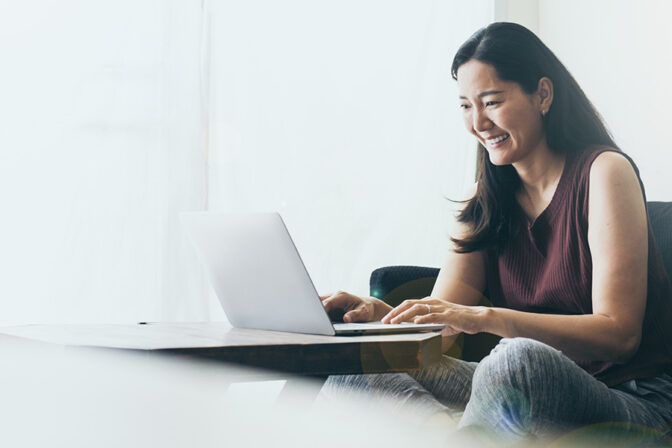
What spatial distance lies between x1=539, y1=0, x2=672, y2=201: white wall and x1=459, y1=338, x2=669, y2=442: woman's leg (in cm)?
155

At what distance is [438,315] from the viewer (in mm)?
1050

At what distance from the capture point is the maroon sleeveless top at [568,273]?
1.25 m

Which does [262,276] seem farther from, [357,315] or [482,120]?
[482,120]

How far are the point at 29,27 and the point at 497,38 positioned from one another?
1.42 meters

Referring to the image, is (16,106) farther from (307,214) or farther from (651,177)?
(651,177)

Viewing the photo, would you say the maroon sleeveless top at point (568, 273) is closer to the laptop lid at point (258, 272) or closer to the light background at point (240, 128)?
the laptop lid at point (258, 272)

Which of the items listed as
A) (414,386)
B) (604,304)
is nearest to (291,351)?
(414,386)

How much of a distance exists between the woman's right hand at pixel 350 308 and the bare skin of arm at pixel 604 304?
150 mm

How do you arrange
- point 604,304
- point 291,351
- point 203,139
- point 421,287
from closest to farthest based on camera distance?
point 291,351 → point 604,304 → point 421,287 → point 203,139

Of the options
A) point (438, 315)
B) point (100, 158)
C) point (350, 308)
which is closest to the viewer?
point (438, 315)

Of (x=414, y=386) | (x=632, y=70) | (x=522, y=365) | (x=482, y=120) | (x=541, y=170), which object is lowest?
(x=414, y=386)

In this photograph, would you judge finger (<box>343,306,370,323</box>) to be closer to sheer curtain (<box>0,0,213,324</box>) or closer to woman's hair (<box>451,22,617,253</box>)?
woman's hair (<box>451,22,617,253</box>)

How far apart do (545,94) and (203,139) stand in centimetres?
122

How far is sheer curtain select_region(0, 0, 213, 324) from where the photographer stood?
6.69 feet
